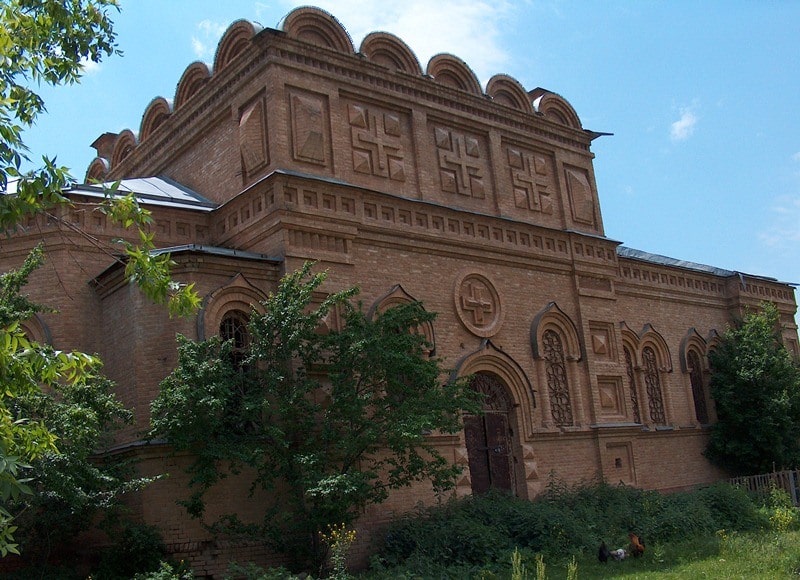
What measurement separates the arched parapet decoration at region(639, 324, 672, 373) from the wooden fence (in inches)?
127

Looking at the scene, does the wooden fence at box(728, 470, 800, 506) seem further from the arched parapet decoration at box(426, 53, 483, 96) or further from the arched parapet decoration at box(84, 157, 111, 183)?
the arched parapet decoration at box(84, 157, 111, 183)

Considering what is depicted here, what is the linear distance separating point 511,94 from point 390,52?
11.5ft

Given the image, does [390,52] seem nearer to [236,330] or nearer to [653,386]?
[236,330]

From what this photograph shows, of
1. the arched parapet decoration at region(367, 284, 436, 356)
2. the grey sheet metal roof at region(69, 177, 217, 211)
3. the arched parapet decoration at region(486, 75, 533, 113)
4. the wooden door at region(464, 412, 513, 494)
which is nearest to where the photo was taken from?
the arched parapet decoration at region(367, 284, 436, 356)

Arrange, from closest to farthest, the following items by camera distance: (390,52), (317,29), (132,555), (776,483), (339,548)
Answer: (339,548)
(132,555)
(317,29)
(390,52)
(776,483)

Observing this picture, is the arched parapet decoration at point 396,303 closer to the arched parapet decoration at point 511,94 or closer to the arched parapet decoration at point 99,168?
the arched parapet decoration at point 511,94

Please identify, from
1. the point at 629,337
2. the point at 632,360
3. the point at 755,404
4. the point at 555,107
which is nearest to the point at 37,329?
the point at 555,107

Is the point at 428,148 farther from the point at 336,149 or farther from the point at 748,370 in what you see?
the point at 748,370

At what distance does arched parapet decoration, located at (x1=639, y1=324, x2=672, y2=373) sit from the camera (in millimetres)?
21250

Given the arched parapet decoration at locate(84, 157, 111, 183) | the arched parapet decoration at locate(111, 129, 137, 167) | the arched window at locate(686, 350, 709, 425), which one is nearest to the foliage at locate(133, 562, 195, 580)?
the arched parapet decoration at locate(111, 129, 137, 167)

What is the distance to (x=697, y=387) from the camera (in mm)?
22422

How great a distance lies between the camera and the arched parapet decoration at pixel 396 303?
14.7 metres

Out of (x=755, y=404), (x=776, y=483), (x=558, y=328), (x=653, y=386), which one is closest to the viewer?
(x=558, y=328)

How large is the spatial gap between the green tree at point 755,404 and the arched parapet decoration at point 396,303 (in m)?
9.72
